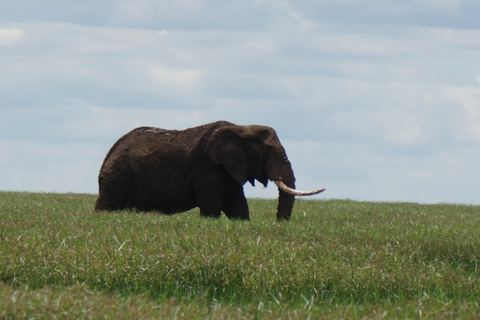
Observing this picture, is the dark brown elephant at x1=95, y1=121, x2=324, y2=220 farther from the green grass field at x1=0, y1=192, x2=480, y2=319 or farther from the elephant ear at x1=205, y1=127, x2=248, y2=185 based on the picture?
the green grass field at x1=0, y1=192, x2=480, y2=319

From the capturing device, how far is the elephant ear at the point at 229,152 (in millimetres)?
15461

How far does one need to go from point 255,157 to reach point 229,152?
0.62m

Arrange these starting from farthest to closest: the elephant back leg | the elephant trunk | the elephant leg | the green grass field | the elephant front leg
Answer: the elephant back leg < the elephant leg < the elephant front leg < the elephant trunk < the green grass field

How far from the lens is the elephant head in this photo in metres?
15.4

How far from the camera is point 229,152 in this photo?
1548cm

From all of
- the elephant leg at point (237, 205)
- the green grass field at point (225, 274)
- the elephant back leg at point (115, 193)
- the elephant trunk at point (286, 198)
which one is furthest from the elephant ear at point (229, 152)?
the green grass field at point (225, 274)

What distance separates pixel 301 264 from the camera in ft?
31.9

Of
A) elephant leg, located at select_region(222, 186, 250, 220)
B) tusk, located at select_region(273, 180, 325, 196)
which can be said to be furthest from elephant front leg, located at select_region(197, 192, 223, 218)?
tusk, located at select_region(273, 180, 325, 196)

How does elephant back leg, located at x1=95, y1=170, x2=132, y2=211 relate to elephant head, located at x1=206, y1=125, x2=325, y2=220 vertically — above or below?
below

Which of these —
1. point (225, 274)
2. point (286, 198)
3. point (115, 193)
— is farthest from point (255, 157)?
point (225, 274)

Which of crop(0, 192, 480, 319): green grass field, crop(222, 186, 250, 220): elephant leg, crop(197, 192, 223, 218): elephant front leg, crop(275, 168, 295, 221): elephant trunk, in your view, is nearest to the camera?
crop(0, 192, 480, 319): green grass field

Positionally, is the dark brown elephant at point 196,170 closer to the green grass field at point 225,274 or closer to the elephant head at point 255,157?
the elephant head at point 255,157

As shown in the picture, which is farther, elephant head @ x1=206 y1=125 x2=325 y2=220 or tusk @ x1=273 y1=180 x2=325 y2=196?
elephant head @ x1=206 y1=125 x2=325 y2=220

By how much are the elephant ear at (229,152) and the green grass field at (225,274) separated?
3.05m
